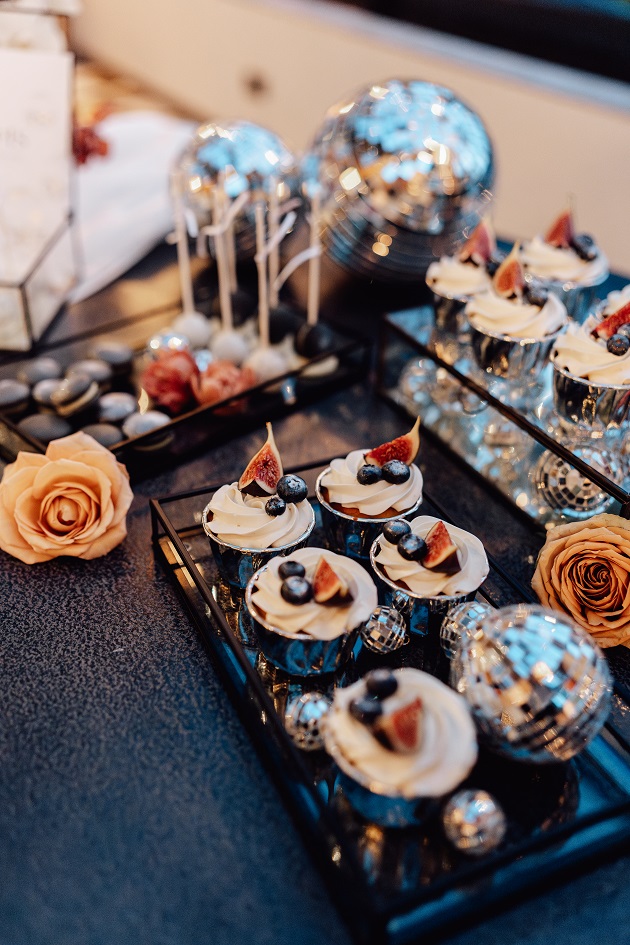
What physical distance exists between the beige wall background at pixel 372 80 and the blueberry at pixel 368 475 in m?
1.37

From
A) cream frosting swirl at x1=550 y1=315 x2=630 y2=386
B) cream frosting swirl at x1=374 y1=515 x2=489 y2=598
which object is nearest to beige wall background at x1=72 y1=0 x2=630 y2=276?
cream frosting swirl at x1=550 y1=315 x2=630 y2=386

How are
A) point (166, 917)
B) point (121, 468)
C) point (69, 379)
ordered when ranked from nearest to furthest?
point (166, 917)
point (121, 468)
point (69, 379)

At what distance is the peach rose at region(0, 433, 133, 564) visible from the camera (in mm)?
949

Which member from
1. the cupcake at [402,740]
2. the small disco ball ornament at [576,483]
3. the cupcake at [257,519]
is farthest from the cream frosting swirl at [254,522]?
the small disco ball ornament at [576,483]

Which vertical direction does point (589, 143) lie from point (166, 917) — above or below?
above

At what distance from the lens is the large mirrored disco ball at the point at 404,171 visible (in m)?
1.31

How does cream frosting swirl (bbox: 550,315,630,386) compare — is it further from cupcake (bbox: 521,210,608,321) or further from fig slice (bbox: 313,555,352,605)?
fig slice (bbox: 313,555,352,605)

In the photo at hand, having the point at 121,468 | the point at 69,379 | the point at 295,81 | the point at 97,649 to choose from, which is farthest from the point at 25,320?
the point at 295,81

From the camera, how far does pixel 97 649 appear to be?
2.87 ft

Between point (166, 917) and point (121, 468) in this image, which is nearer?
point (166, 917)

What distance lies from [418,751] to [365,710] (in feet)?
0.17

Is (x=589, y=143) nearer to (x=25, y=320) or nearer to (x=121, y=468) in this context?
(x=25, y=320)

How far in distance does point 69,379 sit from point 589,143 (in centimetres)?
145

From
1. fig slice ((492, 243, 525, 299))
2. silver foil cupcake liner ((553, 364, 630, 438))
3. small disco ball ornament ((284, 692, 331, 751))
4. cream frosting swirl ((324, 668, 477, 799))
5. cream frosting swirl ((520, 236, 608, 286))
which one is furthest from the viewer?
cream frosting swirl ((520, 236, 608, 286))
